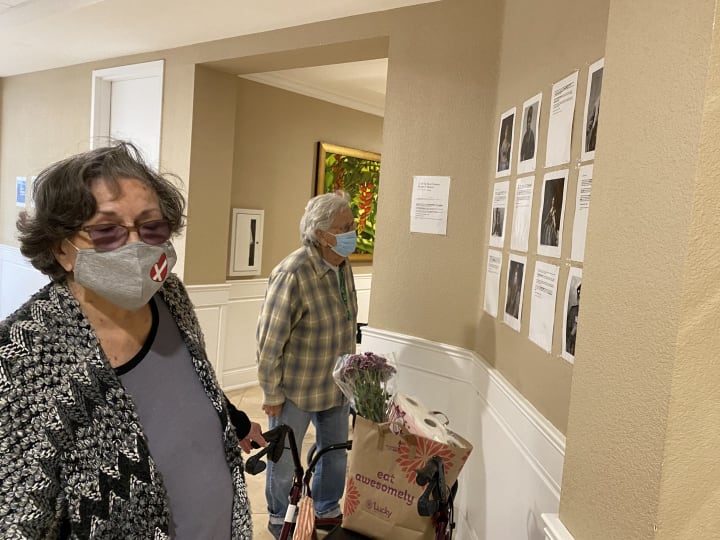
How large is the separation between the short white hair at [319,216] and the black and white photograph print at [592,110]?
130 centimetres

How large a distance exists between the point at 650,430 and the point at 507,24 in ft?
7.12

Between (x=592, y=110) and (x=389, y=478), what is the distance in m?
1.19

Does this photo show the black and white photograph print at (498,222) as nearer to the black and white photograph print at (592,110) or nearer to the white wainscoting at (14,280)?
the black and white photograph print at (592,110)

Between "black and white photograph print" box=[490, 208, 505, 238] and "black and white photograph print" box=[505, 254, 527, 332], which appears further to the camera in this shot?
"black and white photograph print" box=[490, 208, 505, 238]

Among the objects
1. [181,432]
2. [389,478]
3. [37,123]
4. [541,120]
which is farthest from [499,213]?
[37,123]

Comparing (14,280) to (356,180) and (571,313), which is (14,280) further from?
(571,313)

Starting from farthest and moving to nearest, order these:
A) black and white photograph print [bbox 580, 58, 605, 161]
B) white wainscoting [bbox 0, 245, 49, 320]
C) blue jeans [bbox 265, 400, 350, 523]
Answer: white wainscoting [bbox 0, 245, 49, 320]
blue jeans [bbox 265, 400, 350, 523]
black and white photograph print [bbox 580, 58, 605, 161]

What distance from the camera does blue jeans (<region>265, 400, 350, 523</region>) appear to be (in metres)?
2.61

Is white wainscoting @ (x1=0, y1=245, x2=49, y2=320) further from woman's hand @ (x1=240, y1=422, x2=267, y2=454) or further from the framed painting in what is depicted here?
woman's hand @ (x1=240, y1=422, x2=267, y2=454)

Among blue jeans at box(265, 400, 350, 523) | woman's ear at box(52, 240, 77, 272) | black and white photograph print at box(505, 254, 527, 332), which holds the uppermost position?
woman's ear at box(52, 240, 77, 272)

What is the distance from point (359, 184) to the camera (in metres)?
6.05

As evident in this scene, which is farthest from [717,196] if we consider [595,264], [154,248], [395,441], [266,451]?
[266,451]

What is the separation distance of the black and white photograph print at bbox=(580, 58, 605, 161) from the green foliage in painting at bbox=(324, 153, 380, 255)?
416cm

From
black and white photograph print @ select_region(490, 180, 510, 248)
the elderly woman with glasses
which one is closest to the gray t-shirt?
the elderly woman with glasses
